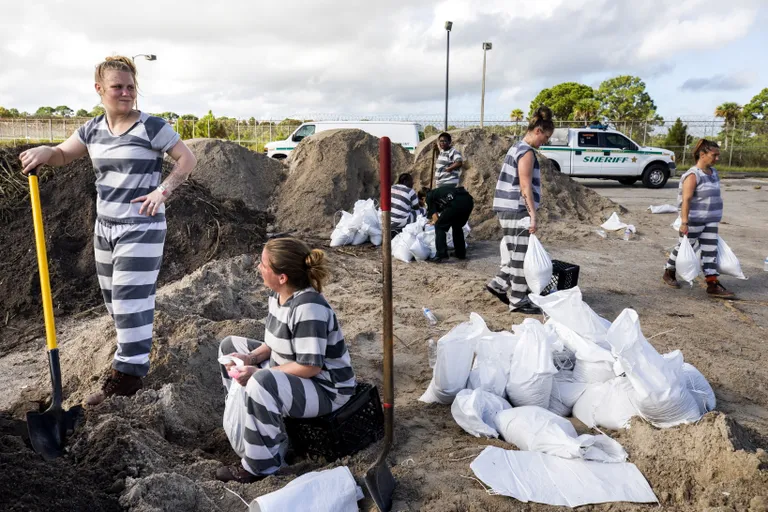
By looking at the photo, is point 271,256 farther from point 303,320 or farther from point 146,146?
point 146,146

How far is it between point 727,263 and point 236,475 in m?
5.54

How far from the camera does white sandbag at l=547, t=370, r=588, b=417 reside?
3467 mm

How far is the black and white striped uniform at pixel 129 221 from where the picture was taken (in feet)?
10.1

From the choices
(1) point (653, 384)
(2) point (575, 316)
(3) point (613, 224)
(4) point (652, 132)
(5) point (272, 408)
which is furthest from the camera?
(4) point (652, 132)

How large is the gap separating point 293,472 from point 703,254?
5191 millimetres

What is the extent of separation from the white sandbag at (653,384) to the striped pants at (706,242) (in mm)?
3594

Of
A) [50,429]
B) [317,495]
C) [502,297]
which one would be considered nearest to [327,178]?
[502,297]

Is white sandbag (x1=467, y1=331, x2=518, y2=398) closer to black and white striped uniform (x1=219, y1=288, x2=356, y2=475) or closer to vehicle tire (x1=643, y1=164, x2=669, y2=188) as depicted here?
black and white striped uniform (x1=219, y1=288, x2=356, y2=475)

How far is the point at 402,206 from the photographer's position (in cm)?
836

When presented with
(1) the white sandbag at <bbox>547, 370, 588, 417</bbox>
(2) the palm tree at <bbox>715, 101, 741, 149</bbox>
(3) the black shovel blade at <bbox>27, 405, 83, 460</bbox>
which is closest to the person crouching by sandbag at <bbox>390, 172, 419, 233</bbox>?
(1) the white sandbag at <bbox>547, 370, 588, 417</bbox>

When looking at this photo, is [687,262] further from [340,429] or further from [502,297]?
[340,429]

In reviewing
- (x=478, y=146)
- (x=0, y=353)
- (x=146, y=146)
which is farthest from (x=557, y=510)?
(x=478, y=146)

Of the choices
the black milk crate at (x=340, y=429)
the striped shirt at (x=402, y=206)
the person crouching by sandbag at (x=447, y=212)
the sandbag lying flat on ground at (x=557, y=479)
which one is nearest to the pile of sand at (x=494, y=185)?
the striped shirt at (x=402, y=206)

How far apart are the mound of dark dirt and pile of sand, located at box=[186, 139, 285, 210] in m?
1.71
